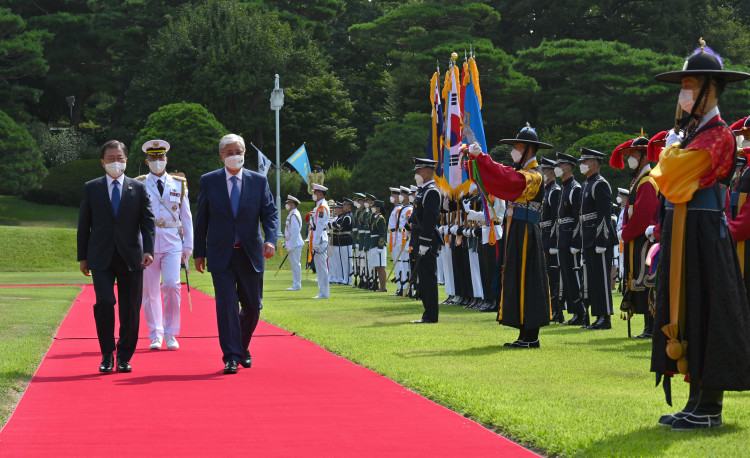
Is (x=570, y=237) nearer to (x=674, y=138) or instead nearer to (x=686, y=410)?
(x=674, y=138)

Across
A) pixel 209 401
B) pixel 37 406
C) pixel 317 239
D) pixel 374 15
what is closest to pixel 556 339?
pixel 209 401

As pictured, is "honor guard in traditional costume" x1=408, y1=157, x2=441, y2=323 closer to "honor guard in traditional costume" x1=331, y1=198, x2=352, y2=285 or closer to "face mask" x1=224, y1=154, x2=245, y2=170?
"face mask" x1=224, y1=154, x2=245, y2=170

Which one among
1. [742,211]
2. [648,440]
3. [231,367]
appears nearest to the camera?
[648,440]

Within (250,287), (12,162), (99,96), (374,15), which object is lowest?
(250,287)

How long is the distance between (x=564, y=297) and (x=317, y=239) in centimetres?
815

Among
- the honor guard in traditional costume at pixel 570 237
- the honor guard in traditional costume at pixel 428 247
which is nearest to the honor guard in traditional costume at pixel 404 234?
the honor guard in traditional costume at pixel 428 247

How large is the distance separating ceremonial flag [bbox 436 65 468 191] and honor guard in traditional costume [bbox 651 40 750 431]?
438 inches

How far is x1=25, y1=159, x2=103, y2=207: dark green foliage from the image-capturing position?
50781 mm

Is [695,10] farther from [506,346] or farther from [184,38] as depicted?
[506,346]

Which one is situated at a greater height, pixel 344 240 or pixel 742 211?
pixel 742 211

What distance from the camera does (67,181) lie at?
50812mm

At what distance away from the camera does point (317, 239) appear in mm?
21578

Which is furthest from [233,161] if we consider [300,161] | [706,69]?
[300,161]

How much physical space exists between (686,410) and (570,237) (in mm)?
7611
